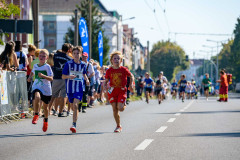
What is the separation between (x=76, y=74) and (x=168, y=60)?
343 feet

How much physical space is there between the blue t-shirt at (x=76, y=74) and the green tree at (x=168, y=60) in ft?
342

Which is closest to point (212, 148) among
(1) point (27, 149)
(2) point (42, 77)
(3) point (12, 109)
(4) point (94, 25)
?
(1) point (27, 149)

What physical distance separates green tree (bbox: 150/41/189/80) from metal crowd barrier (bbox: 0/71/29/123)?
331 feet

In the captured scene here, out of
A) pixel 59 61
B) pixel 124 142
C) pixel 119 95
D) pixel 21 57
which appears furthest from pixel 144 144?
pixel 21 57

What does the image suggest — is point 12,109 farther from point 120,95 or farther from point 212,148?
point 212,148

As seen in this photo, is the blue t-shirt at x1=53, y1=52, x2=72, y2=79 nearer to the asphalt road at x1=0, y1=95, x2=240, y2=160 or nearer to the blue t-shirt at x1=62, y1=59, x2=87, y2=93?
the asphalt road at x1=0, y1=95, x2=240, y2=160

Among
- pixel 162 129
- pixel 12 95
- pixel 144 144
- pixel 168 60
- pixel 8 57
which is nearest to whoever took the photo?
pixel 144 144

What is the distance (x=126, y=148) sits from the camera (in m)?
8.46

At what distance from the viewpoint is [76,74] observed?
11.3 meters

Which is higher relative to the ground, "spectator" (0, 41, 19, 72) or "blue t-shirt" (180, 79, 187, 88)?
"spectator" (0, 41, 19, 72)

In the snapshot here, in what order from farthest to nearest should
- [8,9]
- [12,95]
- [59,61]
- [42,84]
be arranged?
[8,9] → [59,61] → [12,95] → [42,84]

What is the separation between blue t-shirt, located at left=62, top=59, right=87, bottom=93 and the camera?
11.2 meters

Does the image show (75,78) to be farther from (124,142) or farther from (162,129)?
(124,142)

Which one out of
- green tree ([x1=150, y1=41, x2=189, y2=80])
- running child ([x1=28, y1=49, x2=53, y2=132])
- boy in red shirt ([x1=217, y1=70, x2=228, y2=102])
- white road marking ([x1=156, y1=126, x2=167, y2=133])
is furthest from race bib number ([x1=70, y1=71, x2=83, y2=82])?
green tree ([x1=150, y1=41, x2=189, y2=80])
